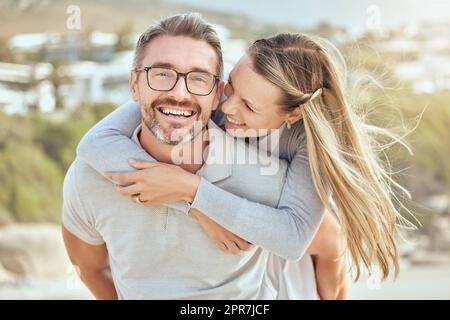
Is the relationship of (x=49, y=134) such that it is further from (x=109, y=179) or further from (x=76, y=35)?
(x=109, y=179)

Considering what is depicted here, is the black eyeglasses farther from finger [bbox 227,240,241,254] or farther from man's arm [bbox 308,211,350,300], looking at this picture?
man's arm [bbox 308,211,350,300]

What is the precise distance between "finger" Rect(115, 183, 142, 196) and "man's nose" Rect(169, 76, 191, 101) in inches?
10.8

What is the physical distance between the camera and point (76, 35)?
10555 mm

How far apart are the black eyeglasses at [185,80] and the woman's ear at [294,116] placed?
0.24m

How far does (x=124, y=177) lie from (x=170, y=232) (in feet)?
0.75

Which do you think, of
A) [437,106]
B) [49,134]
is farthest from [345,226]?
[437,106]

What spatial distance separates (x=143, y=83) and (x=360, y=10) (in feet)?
34.8

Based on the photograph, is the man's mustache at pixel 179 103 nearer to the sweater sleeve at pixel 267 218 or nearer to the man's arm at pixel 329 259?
the sweater sleeve at pixel 267 218

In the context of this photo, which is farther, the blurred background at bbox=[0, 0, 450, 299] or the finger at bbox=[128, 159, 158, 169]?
the blurred background at bbox=[0, 0, 450, 299]

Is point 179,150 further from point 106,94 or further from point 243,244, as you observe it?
point 106,94

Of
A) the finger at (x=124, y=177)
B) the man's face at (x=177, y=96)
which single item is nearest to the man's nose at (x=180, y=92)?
the man's face at (x=177, y=96)

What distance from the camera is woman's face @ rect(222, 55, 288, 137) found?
2.09 metres

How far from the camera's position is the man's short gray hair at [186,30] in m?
2.12

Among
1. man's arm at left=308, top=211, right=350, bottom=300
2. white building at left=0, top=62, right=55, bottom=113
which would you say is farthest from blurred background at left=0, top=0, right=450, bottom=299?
man's arm at left=308, top=211, right=350, bottom=300
